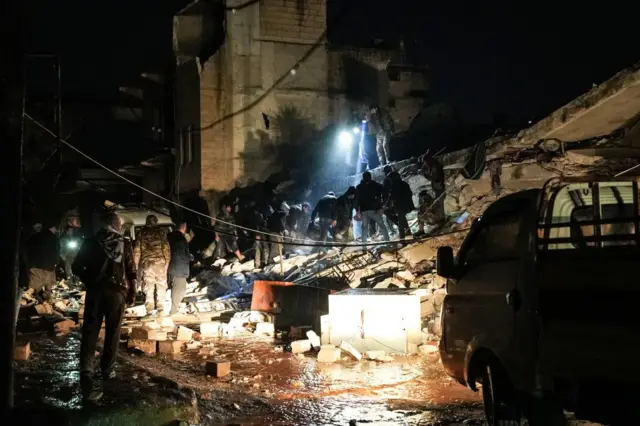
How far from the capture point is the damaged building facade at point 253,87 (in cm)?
2609

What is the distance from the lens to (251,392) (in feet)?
23.5

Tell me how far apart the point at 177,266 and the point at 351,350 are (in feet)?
17.4

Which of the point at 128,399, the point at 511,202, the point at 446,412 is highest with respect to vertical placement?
the point at 511,202

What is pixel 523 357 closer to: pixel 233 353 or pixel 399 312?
pixel 399 312

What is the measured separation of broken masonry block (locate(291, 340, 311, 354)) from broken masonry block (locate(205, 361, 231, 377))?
1.52 meters

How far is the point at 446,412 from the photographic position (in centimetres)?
623

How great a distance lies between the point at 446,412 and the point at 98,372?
3835mm

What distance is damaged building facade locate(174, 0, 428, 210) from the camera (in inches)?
1027

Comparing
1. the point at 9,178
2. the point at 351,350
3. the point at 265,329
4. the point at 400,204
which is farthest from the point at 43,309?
the point at 9,178

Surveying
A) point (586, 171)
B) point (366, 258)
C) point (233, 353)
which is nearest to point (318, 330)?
point (233, 353)

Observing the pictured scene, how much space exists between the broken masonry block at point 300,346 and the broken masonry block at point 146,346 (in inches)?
83.3

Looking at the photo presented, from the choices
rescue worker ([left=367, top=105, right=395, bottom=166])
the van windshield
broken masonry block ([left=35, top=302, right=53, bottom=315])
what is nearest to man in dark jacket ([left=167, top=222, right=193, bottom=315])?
broken masonry block ([left=35, top=302, right=53, bottom=315])

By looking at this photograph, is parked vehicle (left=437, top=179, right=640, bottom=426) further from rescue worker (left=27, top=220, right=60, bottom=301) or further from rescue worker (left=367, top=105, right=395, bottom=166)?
rescue worker (left=367, top=105, right=395, bottom=166)

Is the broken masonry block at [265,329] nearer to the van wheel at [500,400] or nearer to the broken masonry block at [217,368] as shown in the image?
the broken masonry block at [217,368]
